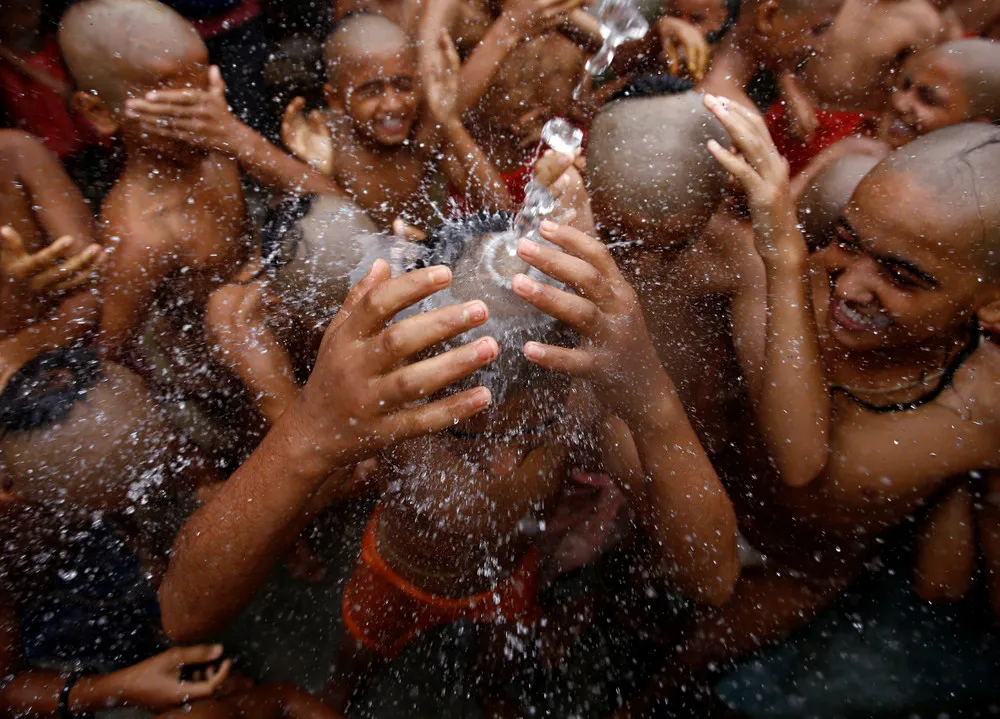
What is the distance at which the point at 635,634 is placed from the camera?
227 centimetres

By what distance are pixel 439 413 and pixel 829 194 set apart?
175 cm

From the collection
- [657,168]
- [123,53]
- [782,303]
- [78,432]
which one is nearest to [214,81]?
[123,53]

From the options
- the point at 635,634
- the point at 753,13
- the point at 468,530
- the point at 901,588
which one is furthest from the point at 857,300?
the point at 753,13

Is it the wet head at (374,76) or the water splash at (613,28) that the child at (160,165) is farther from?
the water splash at (613,28)

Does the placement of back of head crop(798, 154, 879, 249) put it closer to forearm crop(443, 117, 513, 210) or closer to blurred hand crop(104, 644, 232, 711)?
forearm crop(443, 117, 513, 210)

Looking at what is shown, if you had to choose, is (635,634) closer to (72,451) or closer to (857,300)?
(857,300)

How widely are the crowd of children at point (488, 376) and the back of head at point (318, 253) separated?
0.01 metres

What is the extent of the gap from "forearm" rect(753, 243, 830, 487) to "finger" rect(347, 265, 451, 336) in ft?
3.41

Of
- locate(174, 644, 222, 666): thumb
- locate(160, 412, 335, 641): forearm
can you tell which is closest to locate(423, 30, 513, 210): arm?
locate(160, 412, 335, 641): forearm

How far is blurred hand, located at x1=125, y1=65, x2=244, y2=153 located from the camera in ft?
7.29

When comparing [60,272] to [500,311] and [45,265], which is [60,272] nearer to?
[45,265]

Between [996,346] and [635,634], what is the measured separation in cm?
152

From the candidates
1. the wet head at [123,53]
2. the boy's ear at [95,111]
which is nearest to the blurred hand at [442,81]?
the wet head at [123,53]

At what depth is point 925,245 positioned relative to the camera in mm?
1489
